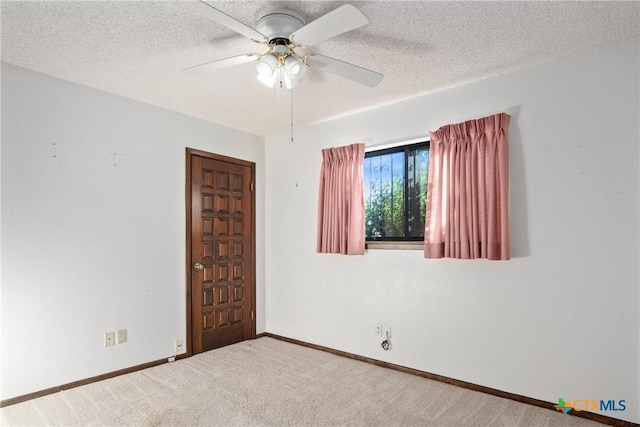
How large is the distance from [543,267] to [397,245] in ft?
3.74

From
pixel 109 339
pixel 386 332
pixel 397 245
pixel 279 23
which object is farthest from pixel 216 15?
pixel 386 332

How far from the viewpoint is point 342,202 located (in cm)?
362

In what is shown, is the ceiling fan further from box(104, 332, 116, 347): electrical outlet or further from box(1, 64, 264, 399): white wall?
box(104, 332, 116, 347): electrical outlet

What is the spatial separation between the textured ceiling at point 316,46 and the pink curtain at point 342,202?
2.05 ft

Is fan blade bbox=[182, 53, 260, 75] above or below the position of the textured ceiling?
below

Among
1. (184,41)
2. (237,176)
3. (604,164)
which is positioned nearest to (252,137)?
(237,176)

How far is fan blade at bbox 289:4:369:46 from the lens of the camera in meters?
1.72

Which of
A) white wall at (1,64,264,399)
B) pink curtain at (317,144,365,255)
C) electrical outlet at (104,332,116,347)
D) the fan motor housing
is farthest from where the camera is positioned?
pink curtain at (317,144,365,255)

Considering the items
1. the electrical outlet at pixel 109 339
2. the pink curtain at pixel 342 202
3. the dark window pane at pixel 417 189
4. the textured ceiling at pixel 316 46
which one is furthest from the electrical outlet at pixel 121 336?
the dark window pane at pixel 417 189

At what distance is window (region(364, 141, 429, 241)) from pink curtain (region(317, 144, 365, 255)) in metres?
0.13

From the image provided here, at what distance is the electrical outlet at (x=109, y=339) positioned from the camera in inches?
123

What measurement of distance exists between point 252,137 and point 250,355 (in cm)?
238

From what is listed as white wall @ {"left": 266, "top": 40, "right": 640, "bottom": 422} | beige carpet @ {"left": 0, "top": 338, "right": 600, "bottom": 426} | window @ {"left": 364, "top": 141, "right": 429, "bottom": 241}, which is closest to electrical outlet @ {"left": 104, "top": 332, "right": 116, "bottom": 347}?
beige carpet @ {"left": 0, "top": 338, "right": 600, "bottom": 426}

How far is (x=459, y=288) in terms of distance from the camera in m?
3.02
